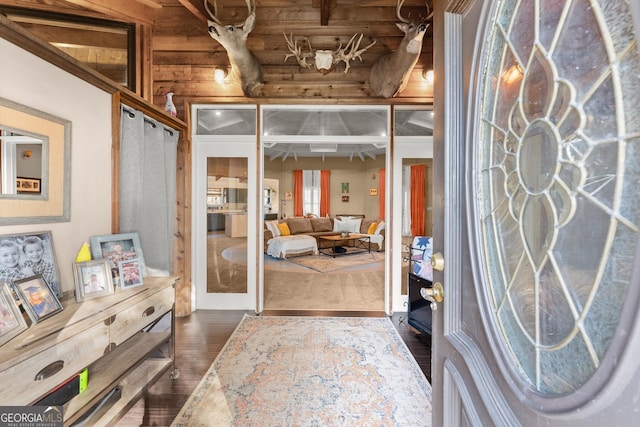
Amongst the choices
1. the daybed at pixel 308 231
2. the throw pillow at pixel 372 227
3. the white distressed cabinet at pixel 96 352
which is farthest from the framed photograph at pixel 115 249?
the throw pillow at pixel 372 227

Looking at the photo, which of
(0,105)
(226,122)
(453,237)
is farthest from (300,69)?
(453,237)

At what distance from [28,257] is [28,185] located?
1.24 ft

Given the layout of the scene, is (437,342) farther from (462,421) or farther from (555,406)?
(555,406)

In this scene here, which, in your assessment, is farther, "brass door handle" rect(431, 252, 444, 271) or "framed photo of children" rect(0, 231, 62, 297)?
"framed photo of children" rect(0, 231, 62, 297)

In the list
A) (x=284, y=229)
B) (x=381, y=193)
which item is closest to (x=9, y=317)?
(x=284, y=229)

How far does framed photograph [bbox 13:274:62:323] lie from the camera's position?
1.22 metres

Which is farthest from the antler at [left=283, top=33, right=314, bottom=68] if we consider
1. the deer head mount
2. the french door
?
the french door

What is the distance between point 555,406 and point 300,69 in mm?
3478

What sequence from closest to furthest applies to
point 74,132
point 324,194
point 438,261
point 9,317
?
point 438,261 < point 9,317 < point 74,132 < point 324,194

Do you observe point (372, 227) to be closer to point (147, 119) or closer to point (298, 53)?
point (298, 53)

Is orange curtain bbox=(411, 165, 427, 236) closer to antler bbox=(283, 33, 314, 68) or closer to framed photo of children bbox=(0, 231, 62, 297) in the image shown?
antler bbox=(283, 33, 314, 68)

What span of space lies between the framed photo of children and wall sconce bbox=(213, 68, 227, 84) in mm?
2308

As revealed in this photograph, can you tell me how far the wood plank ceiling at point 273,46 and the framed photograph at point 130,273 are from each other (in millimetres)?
1912

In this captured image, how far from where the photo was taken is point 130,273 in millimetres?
1787
